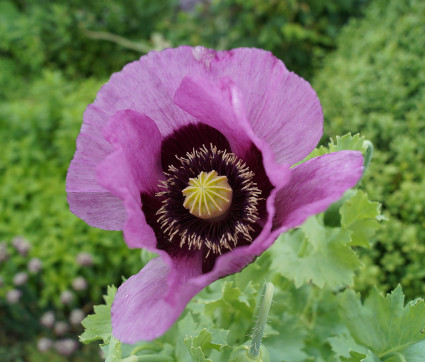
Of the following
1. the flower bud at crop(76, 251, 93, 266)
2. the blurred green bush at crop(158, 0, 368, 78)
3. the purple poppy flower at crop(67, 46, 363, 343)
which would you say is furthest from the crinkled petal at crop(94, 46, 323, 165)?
the blurred green bush at crop(158, 0, 368, 78)

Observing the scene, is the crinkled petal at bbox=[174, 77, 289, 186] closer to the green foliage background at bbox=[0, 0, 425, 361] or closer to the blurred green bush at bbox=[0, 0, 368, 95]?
the green foliage background at bbox=[0, 0, 425, 361]

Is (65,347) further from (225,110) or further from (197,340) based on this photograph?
(225,110)

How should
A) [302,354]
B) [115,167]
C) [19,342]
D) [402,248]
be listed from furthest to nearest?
[19,342], [402,248], [302,354], [115,167]

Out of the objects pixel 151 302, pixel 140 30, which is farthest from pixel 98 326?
pixel 140 30

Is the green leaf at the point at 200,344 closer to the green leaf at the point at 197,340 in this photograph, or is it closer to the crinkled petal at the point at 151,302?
the green leaf at the point at 197,340

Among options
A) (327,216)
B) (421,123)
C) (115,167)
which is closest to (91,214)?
(115,167)

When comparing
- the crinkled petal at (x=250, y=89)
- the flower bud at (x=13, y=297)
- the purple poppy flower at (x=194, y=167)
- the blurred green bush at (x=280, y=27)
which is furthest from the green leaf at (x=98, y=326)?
the blurred green bush at (x=280, y=27)

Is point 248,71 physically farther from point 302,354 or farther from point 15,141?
point 15,141

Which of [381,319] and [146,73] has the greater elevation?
[146,73]
